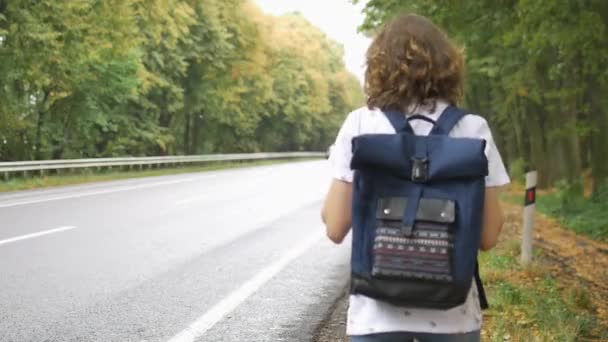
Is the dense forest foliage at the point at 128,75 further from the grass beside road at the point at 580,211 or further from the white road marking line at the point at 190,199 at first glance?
the grass beside road at the point at 580,211

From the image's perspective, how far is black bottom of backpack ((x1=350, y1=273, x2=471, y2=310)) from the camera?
87.4 inches

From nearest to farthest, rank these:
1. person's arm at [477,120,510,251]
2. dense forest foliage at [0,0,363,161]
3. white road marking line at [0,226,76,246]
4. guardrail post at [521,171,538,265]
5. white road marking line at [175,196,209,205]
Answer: person's arm at [477,120,510,251] → guardrail post at [521,171,538,265] → white road marking line at [0,226,76,246] → white road marking line at [175,196,209,205] → dense forest foliage at [0,0,363,161]

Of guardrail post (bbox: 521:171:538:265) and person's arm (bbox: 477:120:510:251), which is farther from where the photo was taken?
guardrail post (bbox: 521:171:538:265)

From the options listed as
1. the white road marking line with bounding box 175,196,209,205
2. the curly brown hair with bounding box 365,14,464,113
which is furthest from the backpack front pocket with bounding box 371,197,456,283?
the white road marking line with bounding box 175,196,209,205

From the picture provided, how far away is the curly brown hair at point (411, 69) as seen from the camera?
2.38 metres

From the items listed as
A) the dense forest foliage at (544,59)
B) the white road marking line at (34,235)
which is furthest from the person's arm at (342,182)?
the white road marking line at (34,235)

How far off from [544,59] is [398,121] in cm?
1543

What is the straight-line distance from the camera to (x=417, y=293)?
2225 millimetres

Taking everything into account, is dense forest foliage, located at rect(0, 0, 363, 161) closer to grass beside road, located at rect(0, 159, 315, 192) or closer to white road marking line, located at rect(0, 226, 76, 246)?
grass beside road, located at rect(0, 159, 315, 192)

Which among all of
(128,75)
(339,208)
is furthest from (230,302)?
(128,75)

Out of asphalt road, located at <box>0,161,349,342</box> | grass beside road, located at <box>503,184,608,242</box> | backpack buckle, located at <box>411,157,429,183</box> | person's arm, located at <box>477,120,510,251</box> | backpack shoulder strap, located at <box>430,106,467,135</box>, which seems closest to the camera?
backpack buckle, located at <box>411,157,429,183</box>

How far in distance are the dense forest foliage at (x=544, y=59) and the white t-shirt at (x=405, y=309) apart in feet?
14.0

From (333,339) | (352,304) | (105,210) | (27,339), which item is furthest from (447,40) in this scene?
(105,210)

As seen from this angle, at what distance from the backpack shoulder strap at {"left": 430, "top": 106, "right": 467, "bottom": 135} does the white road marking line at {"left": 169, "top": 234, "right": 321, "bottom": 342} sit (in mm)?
3670
